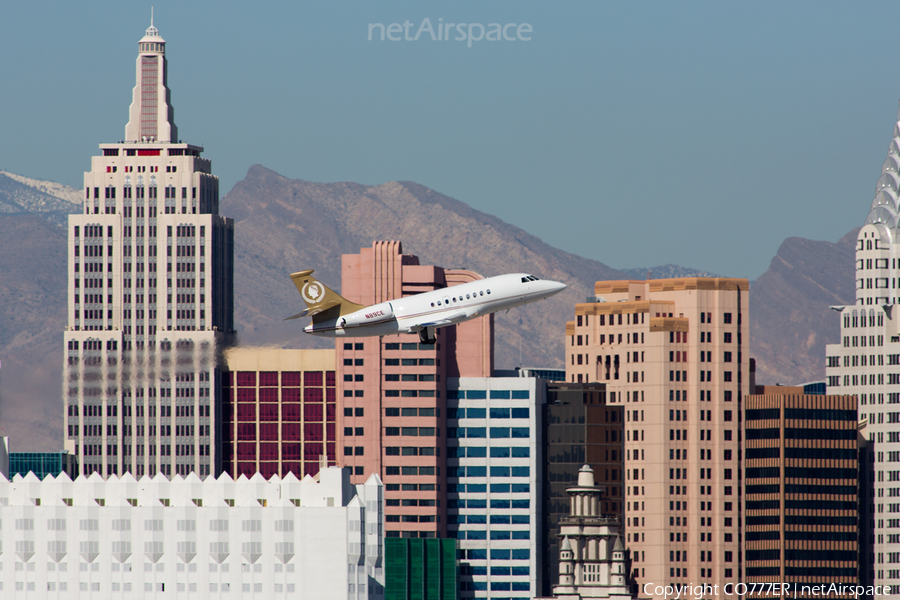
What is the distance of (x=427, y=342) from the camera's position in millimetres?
197875

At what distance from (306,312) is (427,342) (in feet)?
46.0

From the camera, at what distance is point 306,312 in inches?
7864
